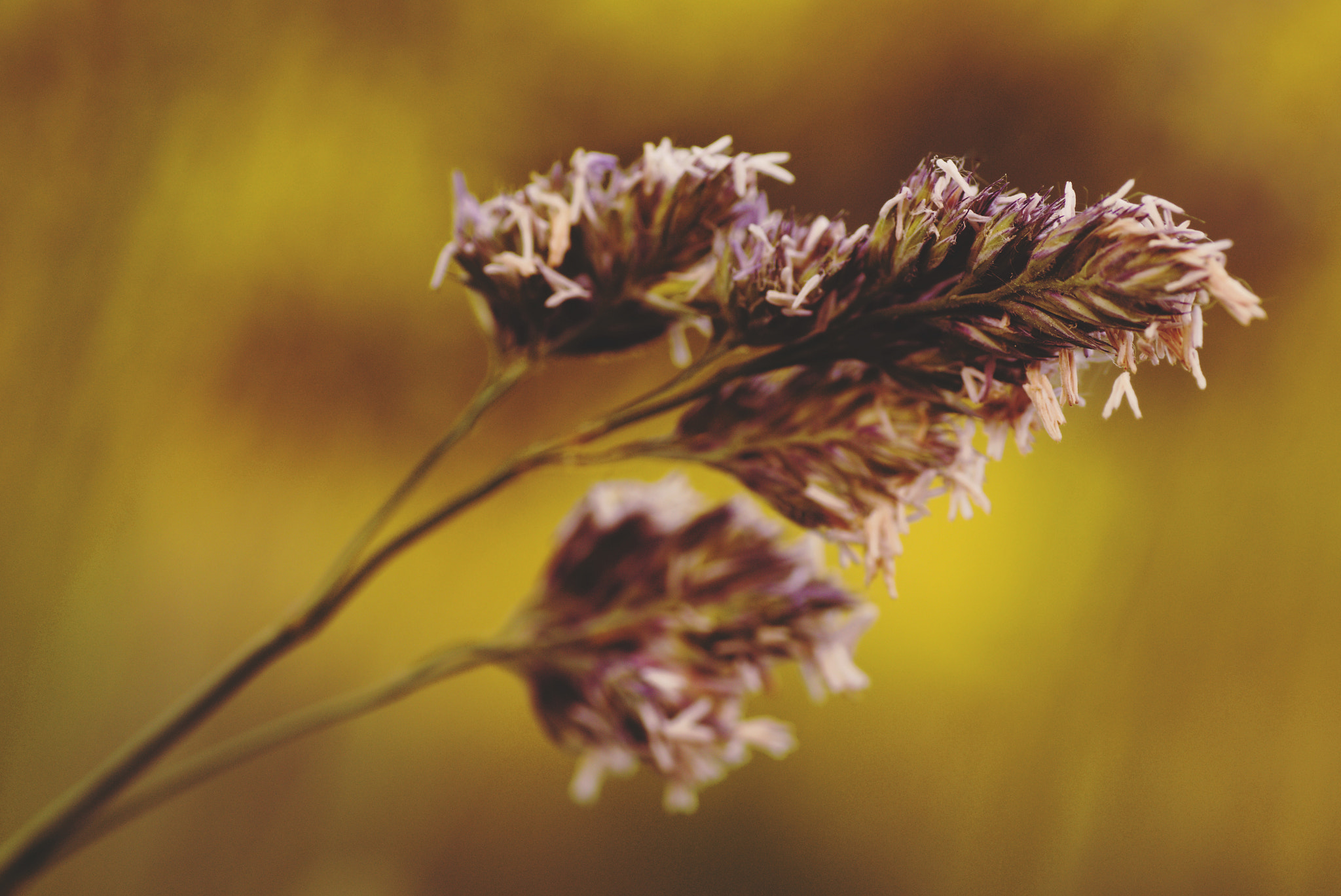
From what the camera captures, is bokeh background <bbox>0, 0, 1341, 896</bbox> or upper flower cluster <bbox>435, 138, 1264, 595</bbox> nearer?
upper flower cluster <bbox>435, 138, 1264, 595</bbox>

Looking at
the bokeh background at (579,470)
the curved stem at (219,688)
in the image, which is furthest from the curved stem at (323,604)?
the bokeh background at (579,470)

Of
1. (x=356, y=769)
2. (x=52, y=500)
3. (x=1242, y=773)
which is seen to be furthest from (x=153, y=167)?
(x=1242, y=773)

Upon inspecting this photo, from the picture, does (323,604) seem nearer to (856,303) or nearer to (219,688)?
(219,688)

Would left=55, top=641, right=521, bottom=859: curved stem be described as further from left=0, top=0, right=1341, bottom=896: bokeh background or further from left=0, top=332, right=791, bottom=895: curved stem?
left=0, top=0, right=1341, bottom=896: bokeh background

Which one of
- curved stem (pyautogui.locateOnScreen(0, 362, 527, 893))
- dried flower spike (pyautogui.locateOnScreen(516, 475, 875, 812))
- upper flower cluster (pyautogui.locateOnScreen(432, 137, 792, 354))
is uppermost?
upper flower cluster (pyautogui.locateOnScreen(432, 137, 792, 354))

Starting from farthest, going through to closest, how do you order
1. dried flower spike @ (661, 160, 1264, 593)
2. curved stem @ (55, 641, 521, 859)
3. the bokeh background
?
the bokeh background
curved stem @ (55, 641, 521, 859)
dried flower spike @ (661, 160, 1264, 593)

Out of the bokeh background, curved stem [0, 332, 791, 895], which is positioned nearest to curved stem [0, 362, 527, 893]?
curved stem [0, 332, 791, 895]
